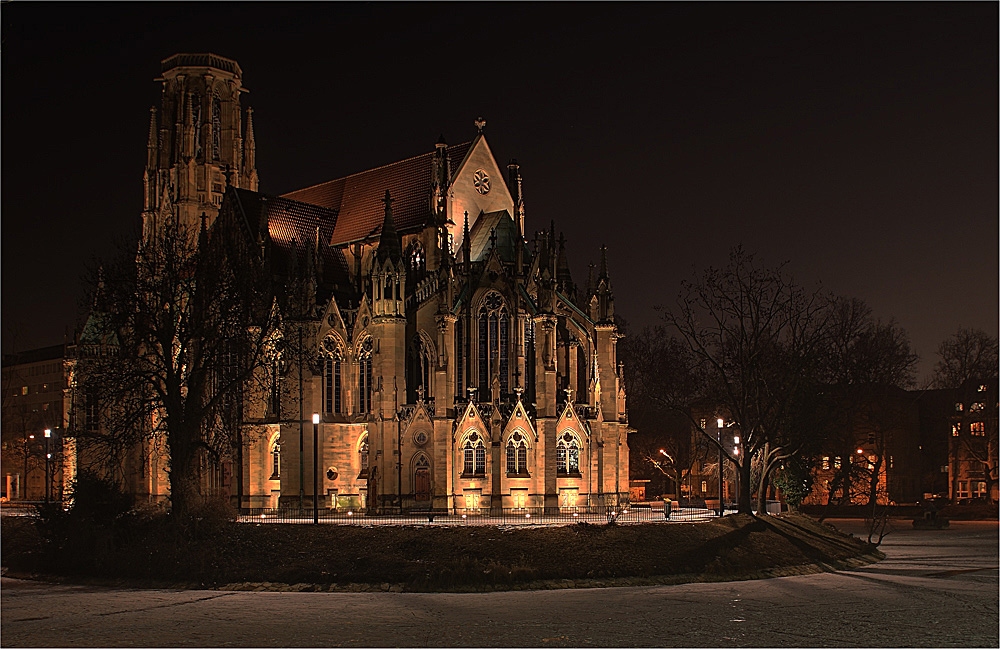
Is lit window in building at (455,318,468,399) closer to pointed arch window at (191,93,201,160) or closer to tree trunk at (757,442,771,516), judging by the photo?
tree trunk at (757,442,771,516)

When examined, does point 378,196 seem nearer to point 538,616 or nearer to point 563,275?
point 563,275

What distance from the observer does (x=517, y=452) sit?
188 feet

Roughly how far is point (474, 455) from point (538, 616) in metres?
29.1

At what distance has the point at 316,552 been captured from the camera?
3769cm

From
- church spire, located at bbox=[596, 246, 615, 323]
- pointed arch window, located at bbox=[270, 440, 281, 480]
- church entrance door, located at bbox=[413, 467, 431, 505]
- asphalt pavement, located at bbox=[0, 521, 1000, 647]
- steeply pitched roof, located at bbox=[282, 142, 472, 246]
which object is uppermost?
steeply pitched roof, located at bbox=[282, 142, 472, 246]

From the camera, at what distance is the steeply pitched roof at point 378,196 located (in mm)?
69750

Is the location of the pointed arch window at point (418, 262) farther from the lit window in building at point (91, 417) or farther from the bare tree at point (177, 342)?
the lit window in building at point (91, 417)

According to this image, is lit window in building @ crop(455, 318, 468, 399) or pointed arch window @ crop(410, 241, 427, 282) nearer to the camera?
lit window in building @ crop(455, 318, 468, 399)

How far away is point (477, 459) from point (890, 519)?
94.0 ft

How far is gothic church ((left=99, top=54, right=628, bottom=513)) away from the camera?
5694cm

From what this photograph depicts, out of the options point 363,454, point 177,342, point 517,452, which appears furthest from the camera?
point 363,454

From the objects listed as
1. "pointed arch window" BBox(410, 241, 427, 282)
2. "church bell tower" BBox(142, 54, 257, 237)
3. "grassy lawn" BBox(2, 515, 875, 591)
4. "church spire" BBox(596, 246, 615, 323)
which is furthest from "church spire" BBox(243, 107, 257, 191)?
"grassy lawn" BBox(2, 515, 875, 591)

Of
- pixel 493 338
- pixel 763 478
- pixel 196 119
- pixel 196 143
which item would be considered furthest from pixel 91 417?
pixel 763 478

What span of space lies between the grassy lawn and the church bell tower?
36.0 meters
